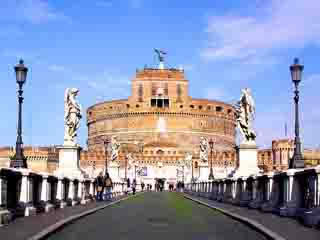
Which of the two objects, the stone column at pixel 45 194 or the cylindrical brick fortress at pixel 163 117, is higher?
the cylindrical brick fortress at pixel 163 117

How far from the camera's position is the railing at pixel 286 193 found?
50.9 ft

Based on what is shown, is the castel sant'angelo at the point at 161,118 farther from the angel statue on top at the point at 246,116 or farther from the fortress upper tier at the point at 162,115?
the angel statue on top at the point at 246,116

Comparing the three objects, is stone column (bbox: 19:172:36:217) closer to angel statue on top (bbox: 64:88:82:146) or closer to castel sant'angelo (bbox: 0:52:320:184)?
angel statue on top (bbox: 64:88:82:146)

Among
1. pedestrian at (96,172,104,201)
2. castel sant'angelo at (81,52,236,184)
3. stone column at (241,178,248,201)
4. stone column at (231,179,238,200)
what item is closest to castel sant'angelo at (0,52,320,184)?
castel sant'angelo at (81,52,236,184)

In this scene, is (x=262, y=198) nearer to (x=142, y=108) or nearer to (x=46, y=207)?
(x=46, y=207)

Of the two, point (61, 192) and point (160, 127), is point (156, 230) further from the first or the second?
point (160, 127)

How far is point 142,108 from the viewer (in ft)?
575

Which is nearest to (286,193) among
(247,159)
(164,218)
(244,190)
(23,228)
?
(164,218)

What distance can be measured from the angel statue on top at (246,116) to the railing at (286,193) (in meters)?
3.04

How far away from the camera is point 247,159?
100 ft

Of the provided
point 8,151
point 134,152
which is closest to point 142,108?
point 134,152

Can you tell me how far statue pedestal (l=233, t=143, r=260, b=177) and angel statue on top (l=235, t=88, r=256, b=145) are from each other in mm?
463

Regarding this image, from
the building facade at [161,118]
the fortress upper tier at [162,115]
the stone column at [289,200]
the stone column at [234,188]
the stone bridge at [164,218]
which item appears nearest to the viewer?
the stone bridge at [164,218]

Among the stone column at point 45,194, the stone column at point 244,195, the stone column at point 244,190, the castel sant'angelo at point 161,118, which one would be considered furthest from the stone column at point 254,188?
the castel sant'angelo at point 161,118
